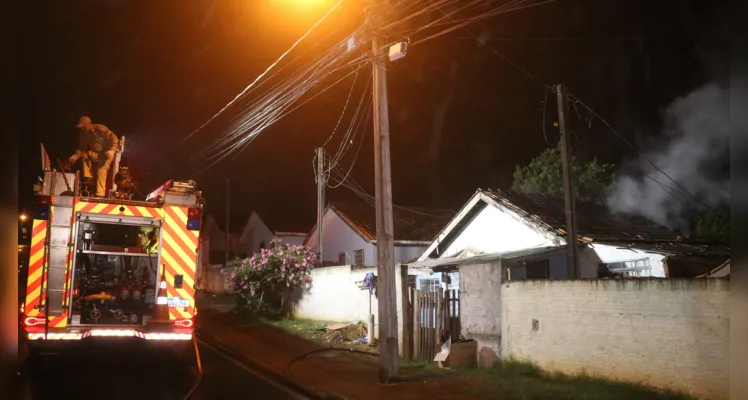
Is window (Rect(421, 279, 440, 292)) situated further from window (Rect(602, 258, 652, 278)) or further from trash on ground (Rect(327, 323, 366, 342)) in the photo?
window (Rect(602, 258, 652, 278))

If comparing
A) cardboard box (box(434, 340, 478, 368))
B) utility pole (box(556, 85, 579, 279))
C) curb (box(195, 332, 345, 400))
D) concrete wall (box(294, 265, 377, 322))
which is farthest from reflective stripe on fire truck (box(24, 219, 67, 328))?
utility pole (box(556, 85, 579, 279))

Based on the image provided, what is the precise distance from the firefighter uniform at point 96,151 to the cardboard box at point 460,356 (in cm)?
674

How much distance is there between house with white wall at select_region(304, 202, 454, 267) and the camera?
89.5 feet

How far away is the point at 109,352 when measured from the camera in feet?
30.7

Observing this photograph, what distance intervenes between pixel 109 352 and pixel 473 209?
1170cm

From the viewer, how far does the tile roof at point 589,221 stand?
50.0ft

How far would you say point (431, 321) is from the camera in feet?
38.6

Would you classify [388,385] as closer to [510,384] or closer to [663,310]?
[510,384]

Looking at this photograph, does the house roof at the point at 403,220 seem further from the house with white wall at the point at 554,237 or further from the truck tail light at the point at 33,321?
the truck tail light at the point at 33,321

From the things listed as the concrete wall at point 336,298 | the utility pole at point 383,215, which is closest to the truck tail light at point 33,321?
the utility pole at point 383,215


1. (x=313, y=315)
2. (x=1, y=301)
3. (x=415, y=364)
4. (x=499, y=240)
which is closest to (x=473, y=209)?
(x=499, y=240)

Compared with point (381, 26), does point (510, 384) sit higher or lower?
lower

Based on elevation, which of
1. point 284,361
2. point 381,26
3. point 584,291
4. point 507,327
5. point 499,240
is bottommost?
point 284,361

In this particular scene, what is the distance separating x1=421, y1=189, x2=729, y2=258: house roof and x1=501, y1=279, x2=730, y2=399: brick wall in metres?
5.49
